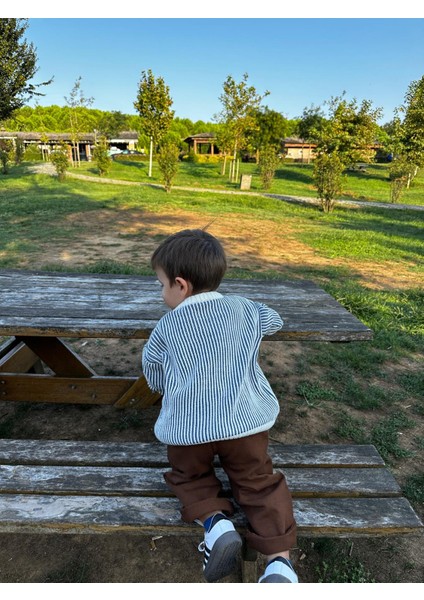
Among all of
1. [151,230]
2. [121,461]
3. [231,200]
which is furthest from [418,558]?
[231,200]

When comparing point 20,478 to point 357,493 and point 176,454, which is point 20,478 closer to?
point 176,454

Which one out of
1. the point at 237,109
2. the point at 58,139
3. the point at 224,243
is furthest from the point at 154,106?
the point at 58,139

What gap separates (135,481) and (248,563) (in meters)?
0.52

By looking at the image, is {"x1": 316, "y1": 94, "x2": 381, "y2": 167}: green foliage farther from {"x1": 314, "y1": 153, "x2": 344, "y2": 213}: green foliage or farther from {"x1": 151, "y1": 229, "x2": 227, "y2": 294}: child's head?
{"x1": 151, "y1": 229, "x2": 227, "y2": 294}: child's head

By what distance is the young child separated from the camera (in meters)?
1.39

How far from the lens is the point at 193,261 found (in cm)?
149

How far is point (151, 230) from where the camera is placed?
945 centimetres

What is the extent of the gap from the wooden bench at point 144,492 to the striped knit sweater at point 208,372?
10.6 inches

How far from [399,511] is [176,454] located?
32.4 inches

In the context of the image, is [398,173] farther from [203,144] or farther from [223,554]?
[203,144]

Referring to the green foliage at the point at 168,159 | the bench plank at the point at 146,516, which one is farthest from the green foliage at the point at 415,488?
the green foliage at the point at 168,159

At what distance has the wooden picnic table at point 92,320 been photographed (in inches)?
81.9

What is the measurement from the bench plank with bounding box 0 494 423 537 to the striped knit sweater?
265 mm

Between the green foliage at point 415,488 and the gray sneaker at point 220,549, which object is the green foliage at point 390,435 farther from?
the gray sneaker at point 220,549
